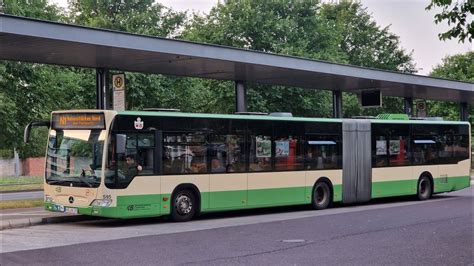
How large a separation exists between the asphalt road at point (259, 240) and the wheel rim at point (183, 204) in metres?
0.34

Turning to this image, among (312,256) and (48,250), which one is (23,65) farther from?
(312,256)

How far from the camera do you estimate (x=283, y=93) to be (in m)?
36.8

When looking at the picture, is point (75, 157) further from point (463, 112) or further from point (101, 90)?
point (463, 112)

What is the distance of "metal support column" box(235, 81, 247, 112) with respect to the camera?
22.8 m

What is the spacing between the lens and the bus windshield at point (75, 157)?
14367 mm

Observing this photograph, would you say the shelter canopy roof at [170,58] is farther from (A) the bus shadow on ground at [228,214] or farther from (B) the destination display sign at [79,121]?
(A) the bus shadow on ground at [228,214]

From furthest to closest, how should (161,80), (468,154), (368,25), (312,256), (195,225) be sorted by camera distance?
1. (368,25)
2. (161,80)
3. (468,154)
4. (195,225)
5. (312,256)

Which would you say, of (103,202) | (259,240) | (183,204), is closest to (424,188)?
(183,204)

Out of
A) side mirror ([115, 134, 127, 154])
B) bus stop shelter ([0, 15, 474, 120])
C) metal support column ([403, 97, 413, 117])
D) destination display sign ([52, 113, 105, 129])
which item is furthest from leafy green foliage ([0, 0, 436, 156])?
side mirror ([115, 134, 127, 154])

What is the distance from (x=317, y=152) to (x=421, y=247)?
815 cm

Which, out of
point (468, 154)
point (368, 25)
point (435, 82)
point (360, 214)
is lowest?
point (360, 214)

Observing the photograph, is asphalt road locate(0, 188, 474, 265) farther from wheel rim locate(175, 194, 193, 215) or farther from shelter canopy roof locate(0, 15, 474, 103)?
shelter canopy roof locate(0, 15, 474, 103)

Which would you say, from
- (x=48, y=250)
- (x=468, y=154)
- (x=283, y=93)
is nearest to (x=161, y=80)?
(x=283, y=93)

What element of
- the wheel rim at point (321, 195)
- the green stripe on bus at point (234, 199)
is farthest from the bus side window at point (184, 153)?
the wheel rim at point (321, 195)
